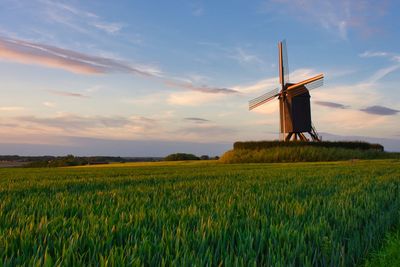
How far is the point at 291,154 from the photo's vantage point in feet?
115

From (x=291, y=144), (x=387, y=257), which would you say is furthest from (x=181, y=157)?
(x=387, y=257)

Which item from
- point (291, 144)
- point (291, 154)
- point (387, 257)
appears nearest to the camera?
point (387, 257)

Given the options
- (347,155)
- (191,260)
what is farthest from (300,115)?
(191,260)

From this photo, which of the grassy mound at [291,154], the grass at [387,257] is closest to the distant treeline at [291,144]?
the grassy mound at [291,154]

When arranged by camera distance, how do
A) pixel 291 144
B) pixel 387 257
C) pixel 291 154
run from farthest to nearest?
pixel 291 144 → pixel 291 154 → pixel 387 257

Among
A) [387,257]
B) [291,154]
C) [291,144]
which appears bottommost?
[387,257]

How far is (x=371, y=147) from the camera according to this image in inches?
1692

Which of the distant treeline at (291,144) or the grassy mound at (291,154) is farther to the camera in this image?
the distant treeline at (291,144)

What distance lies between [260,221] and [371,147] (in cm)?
4397

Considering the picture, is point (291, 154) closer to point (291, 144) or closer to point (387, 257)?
point (291, 144)

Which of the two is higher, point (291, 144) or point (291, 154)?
point (291, 144)

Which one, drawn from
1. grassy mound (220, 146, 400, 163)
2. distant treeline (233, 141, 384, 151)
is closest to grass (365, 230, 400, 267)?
grassy mound (220, 146, 400, 163)

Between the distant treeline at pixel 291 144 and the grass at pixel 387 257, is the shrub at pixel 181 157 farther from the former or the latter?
the grass at pixel 387 257

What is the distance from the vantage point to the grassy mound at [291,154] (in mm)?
34906
